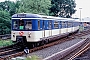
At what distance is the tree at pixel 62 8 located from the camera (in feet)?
173

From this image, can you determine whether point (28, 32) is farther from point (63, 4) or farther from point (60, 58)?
point (63, 4)

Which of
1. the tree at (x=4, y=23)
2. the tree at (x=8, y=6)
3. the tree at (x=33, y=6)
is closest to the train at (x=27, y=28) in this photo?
the tree at (x=33, y=6)

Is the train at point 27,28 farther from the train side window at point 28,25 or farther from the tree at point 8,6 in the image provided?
the tree at point 8,6

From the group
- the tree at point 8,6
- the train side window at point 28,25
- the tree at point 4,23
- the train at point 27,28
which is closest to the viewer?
the train at point 27,28

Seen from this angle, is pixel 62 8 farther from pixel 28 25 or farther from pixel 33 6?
pixel 28 25

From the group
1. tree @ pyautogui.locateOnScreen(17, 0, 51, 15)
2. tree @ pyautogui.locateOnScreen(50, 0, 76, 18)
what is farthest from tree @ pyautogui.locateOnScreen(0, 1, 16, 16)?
tree @ pyautogui.locateOnScreen(17, 0, 51, 15)

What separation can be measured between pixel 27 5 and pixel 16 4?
545 inches

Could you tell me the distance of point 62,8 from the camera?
55.7m

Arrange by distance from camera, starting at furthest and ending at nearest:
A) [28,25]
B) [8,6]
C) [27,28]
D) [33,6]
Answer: [8,6], [33,6], [28,25], [27,28]

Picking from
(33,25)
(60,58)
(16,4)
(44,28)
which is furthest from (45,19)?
(16,4)

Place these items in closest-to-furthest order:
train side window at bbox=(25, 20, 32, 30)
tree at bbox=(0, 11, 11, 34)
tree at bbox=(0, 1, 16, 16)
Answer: train side window at bbox=(25, 20, 32, 30)
tree at bbox=(0, 11, 11, 34)
tree at bbox=(0, 1, 16, 16)

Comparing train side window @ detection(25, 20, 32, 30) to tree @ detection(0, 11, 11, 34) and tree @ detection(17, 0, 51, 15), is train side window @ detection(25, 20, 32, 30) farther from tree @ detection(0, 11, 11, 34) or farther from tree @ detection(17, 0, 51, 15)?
tree @ detection(0, 11, 11, 34)

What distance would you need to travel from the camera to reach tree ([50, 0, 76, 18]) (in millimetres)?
52647

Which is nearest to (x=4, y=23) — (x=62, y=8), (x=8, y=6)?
(x=8, y=6)
